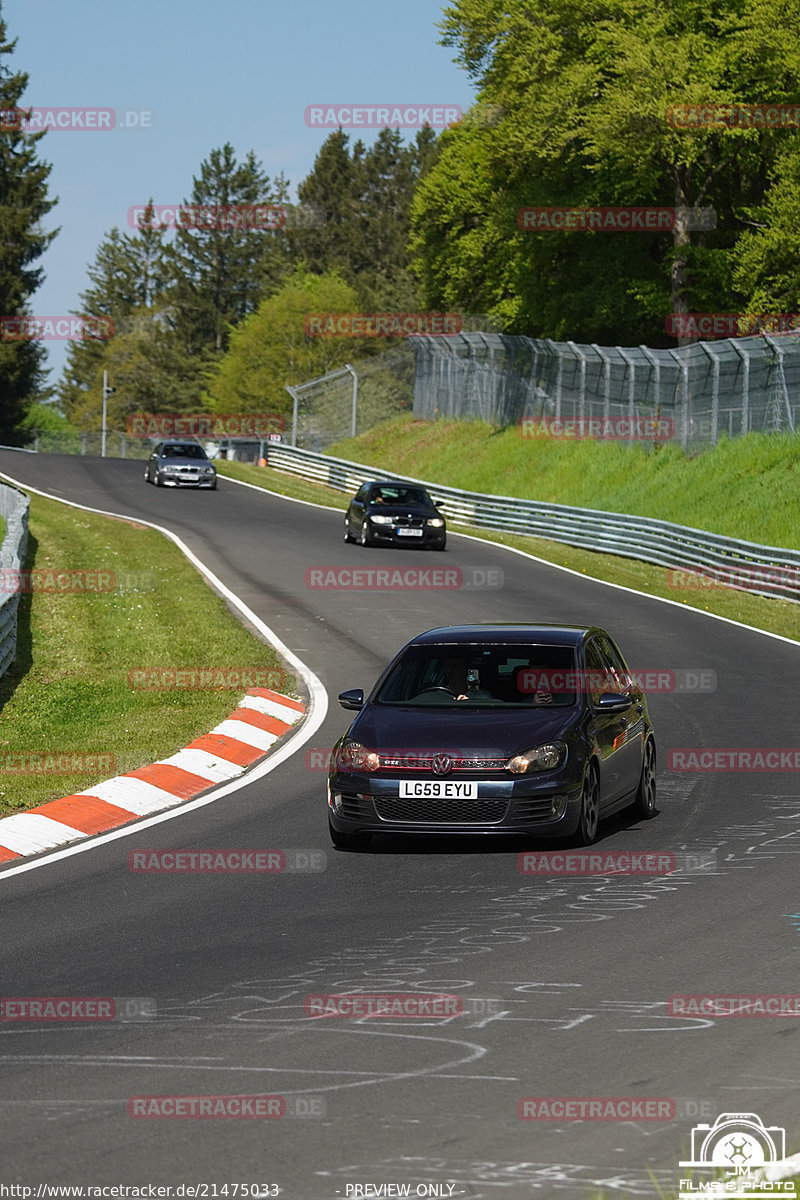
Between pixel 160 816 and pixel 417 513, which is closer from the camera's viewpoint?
pixel 160 816

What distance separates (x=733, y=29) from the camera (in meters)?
48.8

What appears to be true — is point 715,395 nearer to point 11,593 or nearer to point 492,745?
point 11,593

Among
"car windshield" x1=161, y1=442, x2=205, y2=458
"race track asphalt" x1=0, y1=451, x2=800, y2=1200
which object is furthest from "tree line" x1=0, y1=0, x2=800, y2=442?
"race track asphalt" x1=0, y1=451, x2=800, y2=1200

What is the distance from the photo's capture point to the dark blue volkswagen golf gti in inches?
432

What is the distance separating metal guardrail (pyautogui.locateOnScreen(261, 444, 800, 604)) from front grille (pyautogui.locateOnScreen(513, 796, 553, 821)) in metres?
21.2

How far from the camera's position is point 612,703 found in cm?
1180

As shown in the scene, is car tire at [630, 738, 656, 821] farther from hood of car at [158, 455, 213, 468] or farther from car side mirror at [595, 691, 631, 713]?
hood of car at [158, 455, 213, 468]

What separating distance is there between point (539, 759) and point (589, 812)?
689mm

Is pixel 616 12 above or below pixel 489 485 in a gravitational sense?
above

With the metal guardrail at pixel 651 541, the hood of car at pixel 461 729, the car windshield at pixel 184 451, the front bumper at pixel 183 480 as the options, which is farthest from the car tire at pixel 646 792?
the car windshield at pixel 184 451

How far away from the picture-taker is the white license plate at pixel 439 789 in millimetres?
10945

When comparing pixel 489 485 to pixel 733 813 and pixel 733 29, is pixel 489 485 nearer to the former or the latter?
pixel 733 29

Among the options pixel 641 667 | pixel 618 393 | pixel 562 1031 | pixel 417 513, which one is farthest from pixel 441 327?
pixel 562 1031

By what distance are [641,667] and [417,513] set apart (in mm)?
15945
